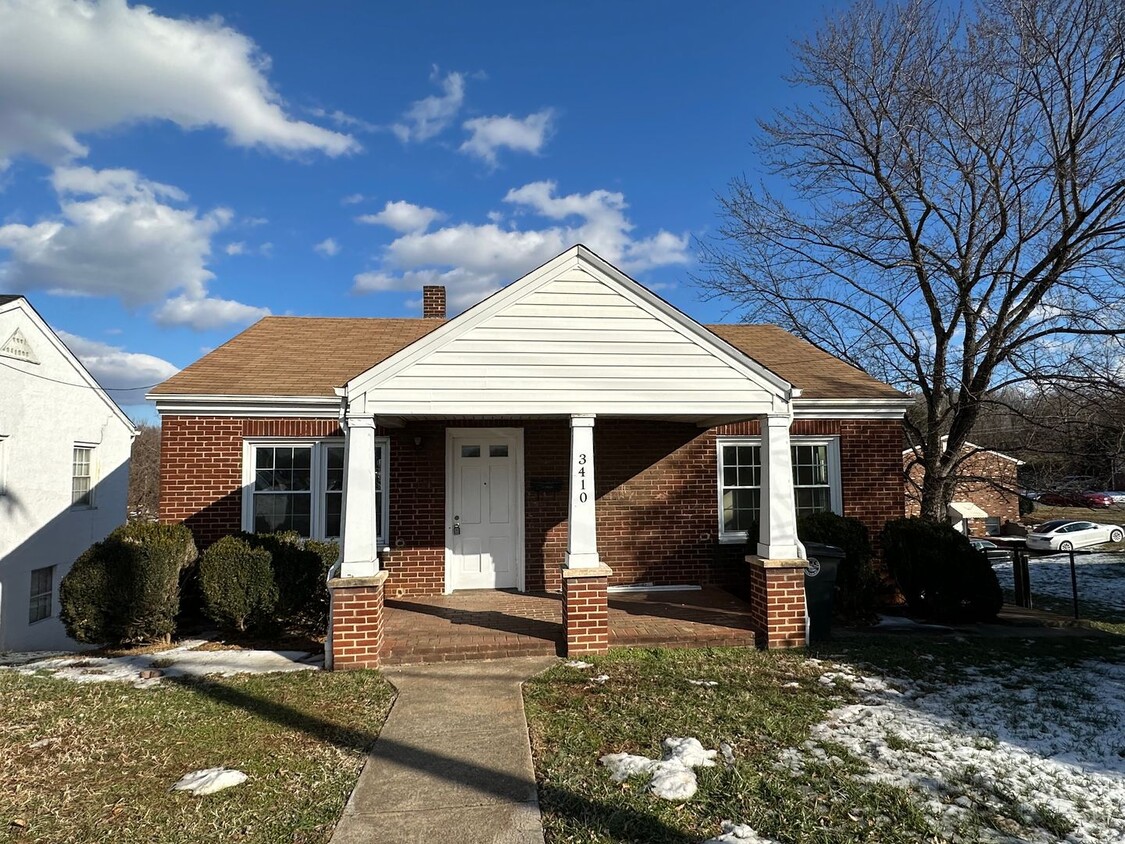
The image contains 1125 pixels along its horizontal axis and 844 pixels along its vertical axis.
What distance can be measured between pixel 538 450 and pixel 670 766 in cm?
566

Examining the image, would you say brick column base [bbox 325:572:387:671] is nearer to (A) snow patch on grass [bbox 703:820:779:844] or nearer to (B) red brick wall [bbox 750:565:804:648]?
(A) snow patch on grass [bbox 703:820:779:844]

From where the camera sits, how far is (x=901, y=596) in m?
10.0

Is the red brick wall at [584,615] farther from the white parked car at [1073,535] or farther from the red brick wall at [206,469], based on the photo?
the white parked car at [1073,535]

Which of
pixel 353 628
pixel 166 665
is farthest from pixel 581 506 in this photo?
pixel 166 665

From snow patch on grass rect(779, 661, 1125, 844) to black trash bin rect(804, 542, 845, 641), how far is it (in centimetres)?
108

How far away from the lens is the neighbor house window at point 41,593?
14.8m

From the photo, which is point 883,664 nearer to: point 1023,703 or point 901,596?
point 1023,703

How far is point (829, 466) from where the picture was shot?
10.1 meters

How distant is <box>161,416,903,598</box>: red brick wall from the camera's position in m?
8.80

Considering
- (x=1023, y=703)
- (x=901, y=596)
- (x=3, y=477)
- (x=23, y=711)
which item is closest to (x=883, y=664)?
(x=1023, y=703)

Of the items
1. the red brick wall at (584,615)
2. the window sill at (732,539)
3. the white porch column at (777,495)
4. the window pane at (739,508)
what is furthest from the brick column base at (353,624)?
the window pane at (739,508)

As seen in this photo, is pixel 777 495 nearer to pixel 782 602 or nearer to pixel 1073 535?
pixel 782 602

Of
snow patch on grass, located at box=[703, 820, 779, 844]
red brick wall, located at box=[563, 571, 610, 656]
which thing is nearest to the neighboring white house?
red brick wall, located at box=[563, 571, 610, 656]

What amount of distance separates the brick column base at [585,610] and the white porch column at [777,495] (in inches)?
77.1
